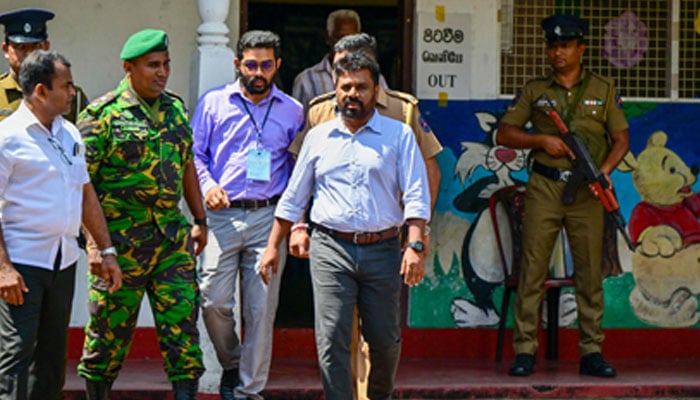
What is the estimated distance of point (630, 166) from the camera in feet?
34.1

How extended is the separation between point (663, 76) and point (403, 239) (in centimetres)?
280

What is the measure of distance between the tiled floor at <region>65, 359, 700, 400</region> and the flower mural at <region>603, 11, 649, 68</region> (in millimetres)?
2204

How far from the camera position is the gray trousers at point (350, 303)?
24.2 ft

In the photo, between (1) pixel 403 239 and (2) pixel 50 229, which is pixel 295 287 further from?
(2) pixel 50 229

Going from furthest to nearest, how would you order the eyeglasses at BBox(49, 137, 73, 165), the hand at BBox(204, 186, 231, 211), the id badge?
the id badge, the hand at BBox(204, 186, 231, 211), the eyeglasses at BBox(49, 137, 73, 165)

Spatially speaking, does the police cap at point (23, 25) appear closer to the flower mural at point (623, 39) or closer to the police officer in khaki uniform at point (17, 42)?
the police officer in khaki uniform at point (17, 42)

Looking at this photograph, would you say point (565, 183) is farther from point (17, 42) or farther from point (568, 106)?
point (17, 42)

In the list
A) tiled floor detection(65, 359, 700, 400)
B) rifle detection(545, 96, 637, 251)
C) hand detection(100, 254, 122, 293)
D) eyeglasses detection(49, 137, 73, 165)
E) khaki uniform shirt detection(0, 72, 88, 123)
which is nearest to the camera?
eyeglasses detection(49, 137, 73, 165)

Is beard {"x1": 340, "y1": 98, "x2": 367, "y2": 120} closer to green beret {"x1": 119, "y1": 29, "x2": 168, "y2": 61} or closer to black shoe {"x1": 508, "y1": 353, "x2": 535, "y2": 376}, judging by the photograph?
green beret {"x1": 119, "y1": 29, "x2": 168, "y2": 61}

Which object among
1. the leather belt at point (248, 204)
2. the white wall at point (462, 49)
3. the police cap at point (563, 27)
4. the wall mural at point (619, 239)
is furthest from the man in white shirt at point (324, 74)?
the police cap at point (563, 27)

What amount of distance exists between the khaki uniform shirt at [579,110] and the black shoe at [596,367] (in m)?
1.27

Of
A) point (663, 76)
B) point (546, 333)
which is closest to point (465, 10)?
point (663, 76)

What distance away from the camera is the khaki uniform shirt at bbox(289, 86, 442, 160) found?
820 centimetres

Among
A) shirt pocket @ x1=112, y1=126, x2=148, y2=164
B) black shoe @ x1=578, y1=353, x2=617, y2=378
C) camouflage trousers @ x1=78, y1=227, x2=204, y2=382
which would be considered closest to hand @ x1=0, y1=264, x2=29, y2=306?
camouflage trousers @ x1=78, y1=227, x2=204, y2=382
